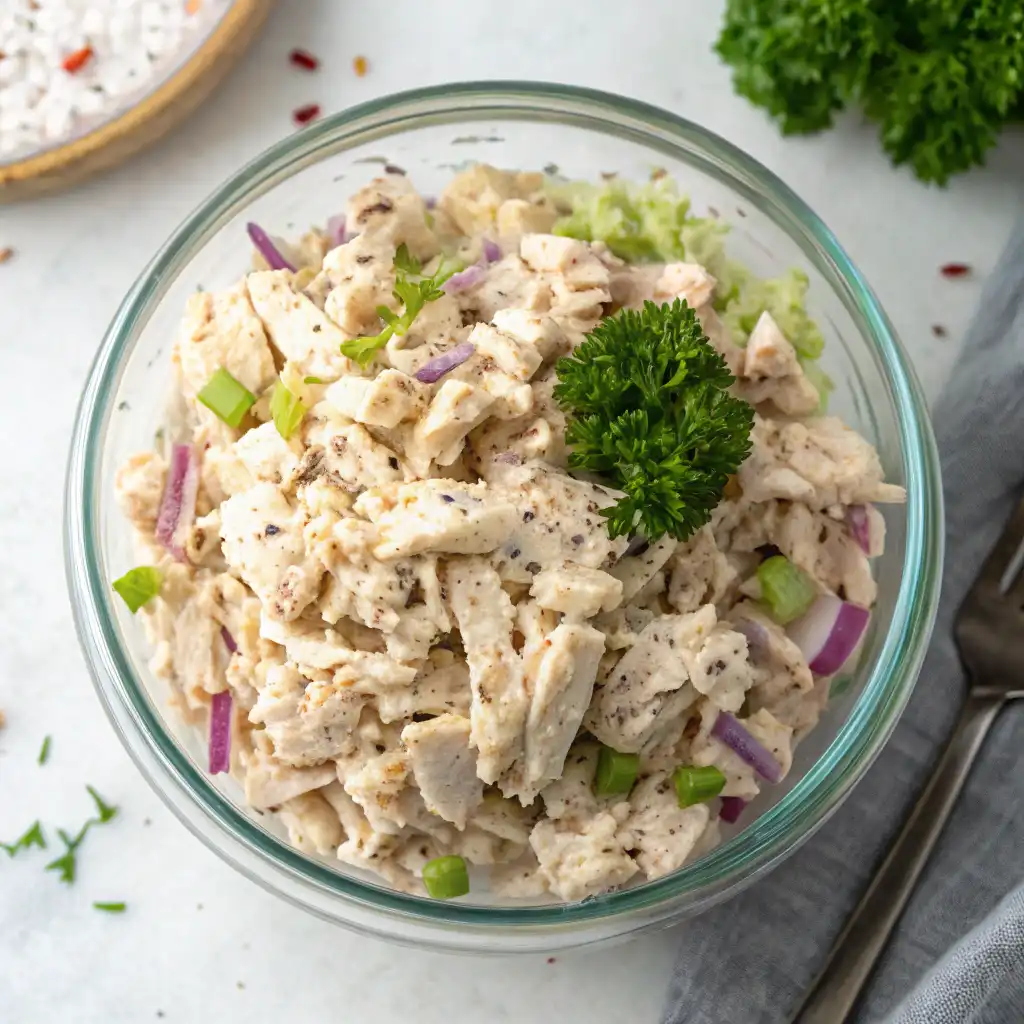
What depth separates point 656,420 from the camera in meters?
1.74

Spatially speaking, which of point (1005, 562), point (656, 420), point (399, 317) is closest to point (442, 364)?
point (399, 317)

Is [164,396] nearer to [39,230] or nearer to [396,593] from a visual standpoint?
[39,230]

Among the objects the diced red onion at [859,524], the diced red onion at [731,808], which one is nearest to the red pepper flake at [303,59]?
the diced red onion at [859,524]

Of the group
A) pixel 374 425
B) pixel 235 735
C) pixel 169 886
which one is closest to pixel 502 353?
pixel 374 425

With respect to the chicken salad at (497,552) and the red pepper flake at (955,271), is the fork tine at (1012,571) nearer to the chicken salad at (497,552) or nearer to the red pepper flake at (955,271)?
the chicken salad at (497,552)

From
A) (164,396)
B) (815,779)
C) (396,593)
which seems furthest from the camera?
(164,396)

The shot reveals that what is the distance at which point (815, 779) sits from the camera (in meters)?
1.86

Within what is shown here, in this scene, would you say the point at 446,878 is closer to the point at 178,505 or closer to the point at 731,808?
the point at 731,808

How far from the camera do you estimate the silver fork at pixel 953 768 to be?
2146mm

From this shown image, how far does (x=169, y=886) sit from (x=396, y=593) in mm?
1037

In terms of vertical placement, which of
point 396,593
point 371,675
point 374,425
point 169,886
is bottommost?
point 169,886

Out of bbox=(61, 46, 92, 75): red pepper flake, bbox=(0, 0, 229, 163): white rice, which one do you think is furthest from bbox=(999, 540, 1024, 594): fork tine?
bbox=(61, 46, 92, 75): red pepper flake

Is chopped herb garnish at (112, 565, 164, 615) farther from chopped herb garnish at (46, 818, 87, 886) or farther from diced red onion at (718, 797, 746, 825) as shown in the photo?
diced red onion at (718, 797, 746, 825)

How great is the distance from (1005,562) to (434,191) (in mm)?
1314
